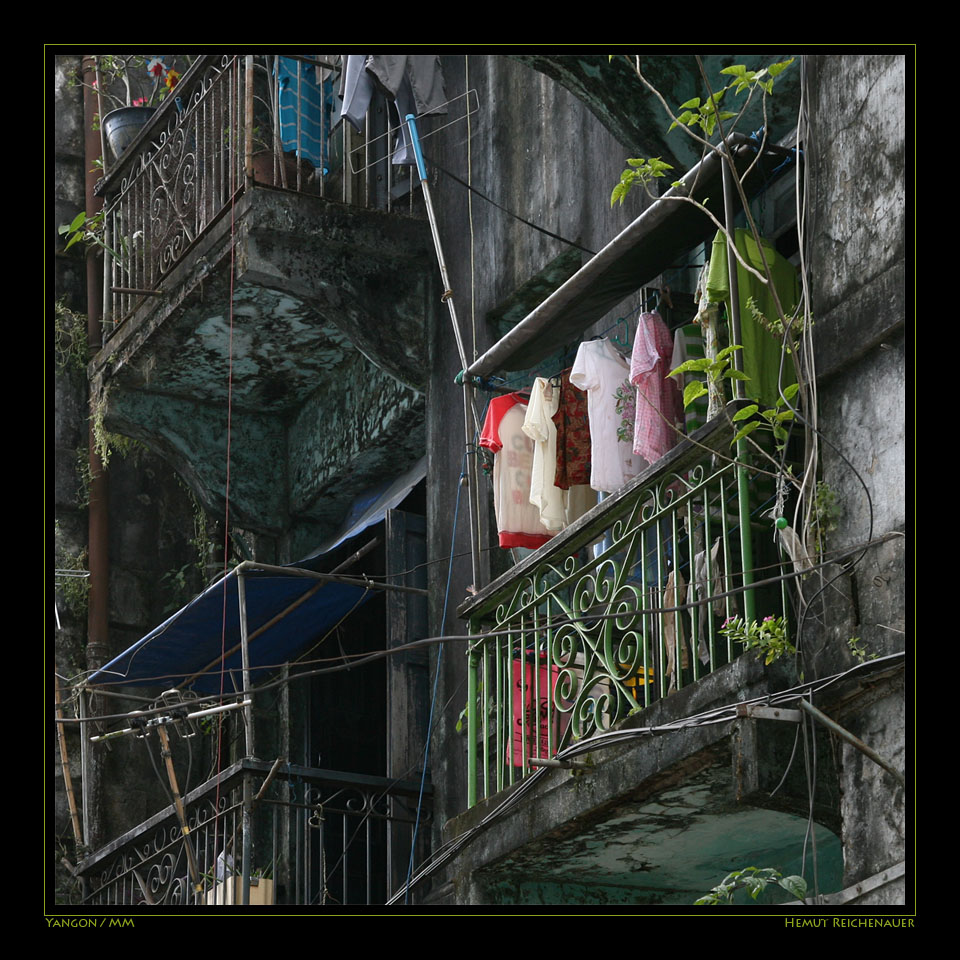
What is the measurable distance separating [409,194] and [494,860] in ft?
15.9

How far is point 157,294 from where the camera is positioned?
37.0 ft

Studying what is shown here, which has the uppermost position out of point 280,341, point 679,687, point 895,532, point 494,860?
point 280,341

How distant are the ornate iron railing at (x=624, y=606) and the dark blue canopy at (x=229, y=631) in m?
2.05

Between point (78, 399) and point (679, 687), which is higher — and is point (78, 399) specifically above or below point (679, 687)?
above

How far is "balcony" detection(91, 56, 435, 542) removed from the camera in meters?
10.5

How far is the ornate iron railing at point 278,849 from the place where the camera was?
9.70 metres

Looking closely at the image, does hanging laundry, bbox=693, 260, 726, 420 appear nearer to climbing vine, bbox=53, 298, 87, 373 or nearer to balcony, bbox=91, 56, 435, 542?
balcony, bbox=91, 56, 435, 542

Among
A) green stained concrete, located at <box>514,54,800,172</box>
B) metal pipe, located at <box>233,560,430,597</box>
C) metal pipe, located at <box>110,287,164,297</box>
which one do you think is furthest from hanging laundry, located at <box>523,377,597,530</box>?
metal pipe, located at <box>110,287,164,297</box>

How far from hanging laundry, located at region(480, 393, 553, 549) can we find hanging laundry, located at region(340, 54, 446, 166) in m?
2.07

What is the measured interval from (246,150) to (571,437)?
3011 millimetres

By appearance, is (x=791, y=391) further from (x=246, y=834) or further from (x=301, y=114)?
(x=301, y=114)

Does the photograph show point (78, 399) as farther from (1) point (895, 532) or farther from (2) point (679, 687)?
(1) point (895, 532)

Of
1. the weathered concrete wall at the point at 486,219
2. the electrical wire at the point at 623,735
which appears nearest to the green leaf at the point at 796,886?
the electrical wire at the point at 623,735
